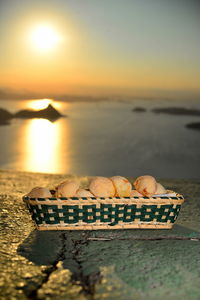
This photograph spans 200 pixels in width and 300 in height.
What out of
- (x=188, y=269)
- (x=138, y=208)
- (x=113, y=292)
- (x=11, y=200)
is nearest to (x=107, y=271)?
(x=113, y=292)

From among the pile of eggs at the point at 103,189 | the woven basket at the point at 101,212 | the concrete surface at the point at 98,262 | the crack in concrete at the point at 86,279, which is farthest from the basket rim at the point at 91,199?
the crack in concrete at the point at 86,279

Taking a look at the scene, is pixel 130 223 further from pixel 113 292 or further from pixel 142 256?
pixel 113 292

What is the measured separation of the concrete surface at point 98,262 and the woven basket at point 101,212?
0.25 ft

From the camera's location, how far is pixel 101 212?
10.1 feet

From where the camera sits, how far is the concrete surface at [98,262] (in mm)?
2180

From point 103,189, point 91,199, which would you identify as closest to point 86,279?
point 91,199

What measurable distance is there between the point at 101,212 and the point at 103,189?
7.9 inches

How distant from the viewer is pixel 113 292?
216cm

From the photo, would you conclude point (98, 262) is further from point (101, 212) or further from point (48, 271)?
point (101, 212)

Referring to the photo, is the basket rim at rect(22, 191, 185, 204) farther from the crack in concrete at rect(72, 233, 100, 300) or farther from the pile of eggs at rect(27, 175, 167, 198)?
the crack in concrete at rect(72, 233, 100, 300)

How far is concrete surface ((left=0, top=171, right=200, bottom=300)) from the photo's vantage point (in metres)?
2.18

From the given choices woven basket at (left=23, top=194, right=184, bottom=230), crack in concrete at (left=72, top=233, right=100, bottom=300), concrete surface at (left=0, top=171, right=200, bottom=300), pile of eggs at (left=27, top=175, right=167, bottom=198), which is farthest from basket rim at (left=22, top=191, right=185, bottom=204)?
crack in concrete at (left=72, top=233, right=100, bottom=300)

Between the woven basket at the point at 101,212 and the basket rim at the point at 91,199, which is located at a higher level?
the basket rim at the point at 91,199

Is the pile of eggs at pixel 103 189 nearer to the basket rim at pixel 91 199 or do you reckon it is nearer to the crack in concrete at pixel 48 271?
the basket rim at pixel 91 199
